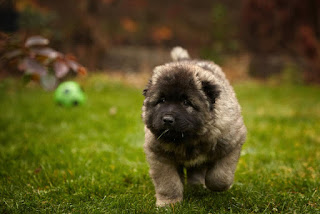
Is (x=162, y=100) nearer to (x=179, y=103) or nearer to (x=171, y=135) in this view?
(x=179, y=103)

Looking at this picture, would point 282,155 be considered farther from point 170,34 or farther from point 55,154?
point 170,34

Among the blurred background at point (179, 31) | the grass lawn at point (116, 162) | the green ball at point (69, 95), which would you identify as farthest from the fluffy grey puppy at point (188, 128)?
the blurred background at point (179, 31)

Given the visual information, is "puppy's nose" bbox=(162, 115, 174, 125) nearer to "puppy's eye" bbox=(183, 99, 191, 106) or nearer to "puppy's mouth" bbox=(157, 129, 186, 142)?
"puppy's mouth" bbox=(157, 129, 186, 142)

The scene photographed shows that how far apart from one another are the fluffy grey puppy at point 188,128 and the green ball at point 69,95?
366 cm

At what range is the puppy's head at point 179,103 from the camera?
2658mm

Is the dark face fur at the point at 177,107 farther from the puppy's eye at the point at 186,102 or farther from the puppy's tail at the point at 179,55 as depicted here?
the puppy's tail at the point at 179,55

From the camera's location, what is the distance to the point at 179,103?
2746 millimetres

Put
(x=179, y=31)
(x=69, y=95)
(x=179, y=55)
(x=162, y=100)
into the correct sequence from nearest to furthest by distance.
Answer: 1. (x=162, y=100)
2. (x=179, y=55)
3. (x=69, y=95)
4. (x=179, y=31)

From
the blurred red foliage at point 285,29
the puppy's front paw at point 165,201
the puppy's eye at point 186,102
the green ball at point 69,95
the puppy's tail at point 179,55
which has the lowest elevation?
the puppy's front paw at point 165,201

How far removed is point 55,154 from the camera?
4137 mm

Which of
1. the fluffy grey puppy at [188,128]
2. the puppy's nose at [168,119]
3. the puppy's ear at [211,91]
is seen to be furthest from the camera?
the puppy's ear at [211,91]

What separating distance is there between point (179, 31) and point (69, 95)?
8.14 meters

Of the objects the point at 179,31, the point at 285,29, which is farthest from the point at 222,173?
the point at 179,31

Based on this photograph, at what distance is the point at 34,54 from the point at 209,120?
143 cm
